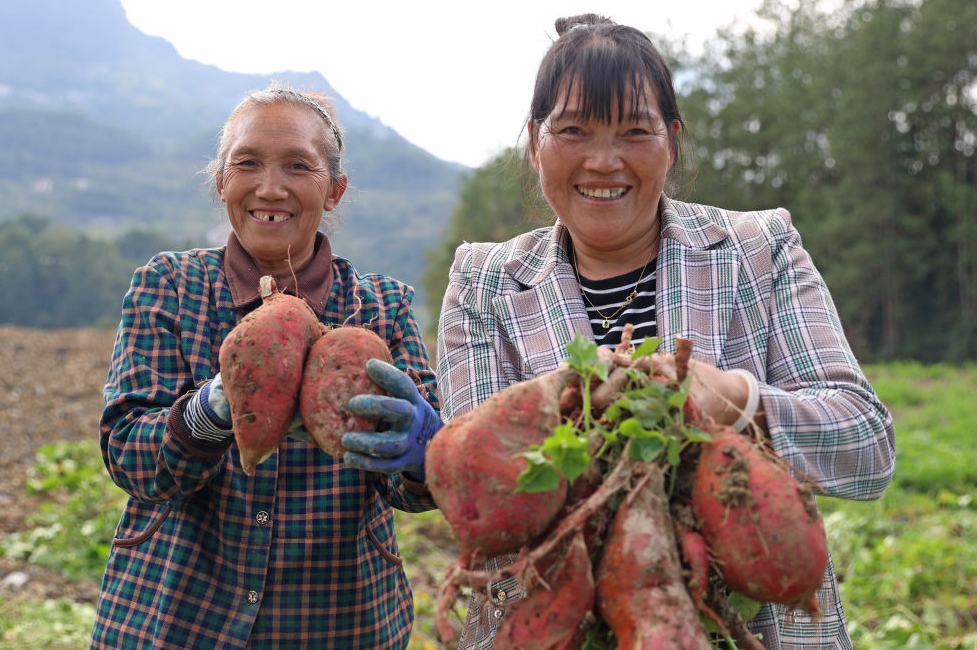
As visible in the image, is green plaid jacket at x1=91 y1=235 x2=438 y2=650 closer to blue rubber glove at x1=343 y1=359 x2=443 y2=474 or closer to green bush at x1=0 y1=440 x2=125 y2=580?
blue rubber glove at x1=343 y1=359 x2=443 y2=474

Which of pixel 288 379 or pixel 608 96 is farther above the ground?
pixel 608 96

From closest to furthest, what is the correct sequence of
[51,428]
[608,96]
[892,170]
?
1. [608,96]
2. [51,428]
3. [892,170]

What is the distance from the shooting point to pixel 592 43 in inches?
70.4

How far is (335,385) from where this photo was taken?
5.28 feet

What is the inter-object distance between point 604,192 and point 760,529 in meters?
0.83

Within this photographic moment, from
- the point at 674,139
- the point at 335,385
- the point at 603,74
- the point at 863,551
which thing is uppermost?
→ the point at 603,74

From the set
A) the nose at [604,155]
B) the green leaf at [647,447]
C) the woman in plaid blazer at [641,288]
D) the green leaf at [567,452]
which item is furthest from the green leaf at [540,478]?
the nose at [604,155]

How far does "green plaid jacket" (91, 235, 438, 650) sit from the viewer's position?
182 centimetres

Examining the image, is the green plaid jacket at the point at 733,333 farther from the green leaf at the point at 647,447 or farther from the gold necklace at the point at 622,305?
the green leaf at the point at 647,447

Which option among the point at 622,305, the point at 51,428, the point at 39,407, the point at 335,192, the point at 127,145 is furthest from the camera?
the point at 127,145

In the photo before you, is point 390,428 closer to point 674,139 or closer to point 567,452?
point 567,452

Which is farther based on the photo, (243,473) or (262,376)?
(243,473)

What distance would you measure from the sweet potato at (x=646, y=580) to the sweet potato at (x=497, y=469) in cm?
12

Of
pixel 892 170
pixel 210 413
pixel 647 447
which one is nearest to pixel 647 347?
pixel 647 447
